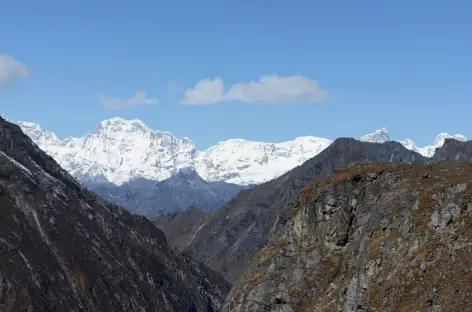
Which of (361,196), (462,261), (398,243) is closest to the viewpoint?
(462,261)

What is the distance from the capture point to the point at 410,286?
79938 mm

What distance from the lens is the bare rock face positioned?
79.4 meters

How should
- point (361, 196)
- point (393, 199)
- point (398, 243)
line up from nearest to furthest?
point (398, 243) → point (393, 199) → point (361, 196)

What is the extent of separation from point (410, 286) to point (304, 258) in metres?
21.8

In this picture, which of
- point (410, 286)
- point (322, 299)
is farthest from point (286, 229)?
point (410, 286)

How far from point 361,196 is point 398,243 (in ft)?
53.4

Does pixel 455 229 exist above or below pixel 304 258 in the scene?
above

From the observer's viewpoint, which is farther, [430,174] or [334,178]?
[334,178]

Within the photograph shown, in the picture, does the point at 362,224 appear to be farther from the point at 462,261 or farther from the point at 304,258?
the point at 462,261

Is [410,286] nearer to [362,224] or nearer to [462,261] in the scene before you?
[462,261]

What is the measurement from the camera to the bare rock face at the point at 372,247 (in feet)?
Answer: 260

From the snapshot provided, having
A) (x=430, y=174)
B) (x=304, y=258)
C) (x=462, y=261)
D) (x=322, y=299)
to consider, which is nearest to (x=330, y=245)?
(x=304, y=258)

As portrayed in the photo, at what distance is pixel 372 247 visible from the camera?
8906 cm

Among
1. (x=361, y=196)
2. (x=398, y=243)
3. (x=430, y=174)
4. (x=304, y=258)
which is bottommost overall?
(x=304, y=258)
